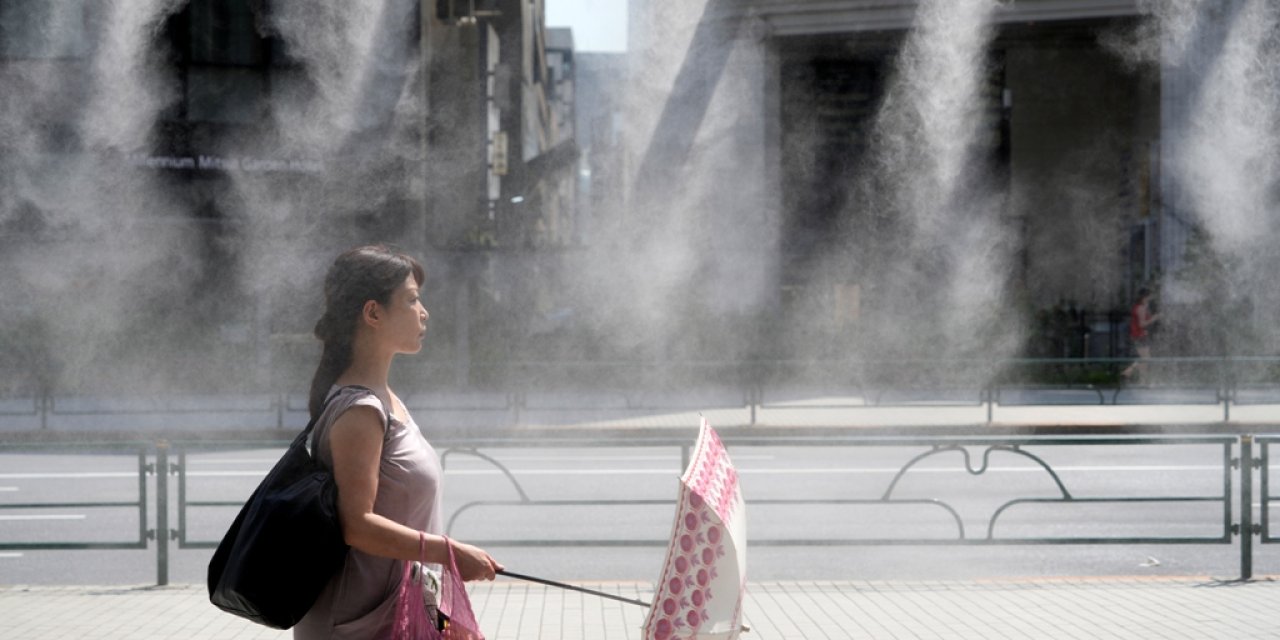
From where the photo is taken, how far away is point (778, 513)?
9906mm

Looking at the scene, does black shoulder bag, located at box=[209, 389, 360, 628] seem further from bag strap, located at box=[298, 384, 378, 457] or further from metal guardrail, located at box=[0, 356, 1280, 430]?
metal guardrail, located at box=[0, 356, 1280, 430]

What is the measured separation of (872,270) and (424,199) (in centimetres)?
1024

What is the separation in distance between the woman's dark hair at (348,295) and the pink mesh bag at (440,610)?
0.42 m

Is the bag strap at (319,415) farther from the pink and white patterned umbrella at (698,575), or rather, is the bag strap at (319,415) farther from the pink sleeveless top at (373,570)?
the pink and white patterned umbrella at (698,575)

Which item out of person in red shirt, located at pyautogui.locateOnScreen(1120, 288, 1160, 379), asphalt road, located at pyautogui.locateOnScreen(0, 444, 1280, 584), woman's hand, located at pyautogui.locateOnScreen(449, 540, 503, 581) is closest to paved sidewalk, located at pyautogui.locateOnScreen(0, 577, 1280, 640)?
asphalt road, located at pyautogui.locateOnScreen(0, 444, 1280, 584)

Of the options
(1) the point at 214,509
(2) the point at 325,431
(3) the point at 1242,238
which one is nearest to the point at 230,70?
(1) the point at 214,509

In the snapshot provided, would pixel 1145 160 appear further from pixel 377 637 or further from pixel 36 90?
pixel 377 637

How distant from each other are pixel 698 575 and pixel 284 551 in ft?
2.85

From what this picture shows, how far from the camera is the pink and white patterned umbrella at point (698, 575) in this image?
2.70 meters

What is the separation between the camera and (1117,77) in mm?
32125

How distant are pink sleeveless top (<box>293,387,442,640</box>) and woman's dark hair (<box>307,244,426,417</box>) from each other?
0.11 meters

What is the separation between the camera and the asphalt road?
26.3 feet

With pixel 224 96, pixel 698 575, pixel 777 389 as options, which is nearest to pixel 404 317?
pixel 698 575

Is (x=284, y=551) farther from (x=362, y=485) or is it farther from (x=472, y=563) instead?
(x=472, y=563)
